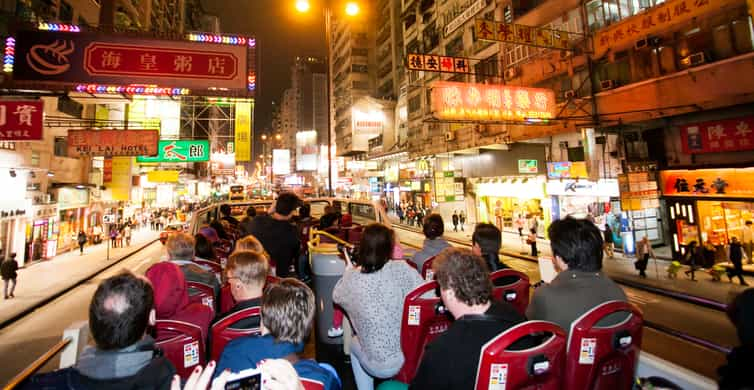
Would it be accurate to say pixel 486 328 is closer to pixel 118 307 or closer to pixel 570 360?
pixel 570 360

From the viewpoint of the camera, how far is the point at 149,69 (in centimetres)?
880

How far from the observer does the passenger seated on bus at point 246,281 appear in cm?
291

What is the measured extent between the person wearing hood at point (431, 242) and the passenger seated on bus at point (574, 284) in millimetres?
2374

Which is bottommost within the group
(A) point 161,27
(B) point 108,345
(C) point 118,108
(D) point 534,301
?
(D) point 534,301

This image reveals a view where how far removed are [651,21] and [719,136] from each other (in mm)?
5139

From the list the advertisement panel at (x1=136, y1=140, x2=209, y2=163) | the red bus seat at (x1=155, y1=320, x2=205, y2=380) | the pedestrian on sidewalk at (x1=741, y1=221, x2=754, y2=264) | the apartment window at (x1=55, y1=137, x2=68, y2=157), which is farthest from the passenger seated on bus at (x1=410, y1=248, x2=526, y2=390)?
the apartment window at (x1=55, y1=137, x2=68, y2=157)

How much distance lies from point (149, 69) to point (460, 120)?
10455 millimetres

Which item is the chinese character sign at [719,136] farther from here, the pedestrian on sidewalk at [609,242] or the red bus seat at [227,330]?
the red bus seat at [227,330]

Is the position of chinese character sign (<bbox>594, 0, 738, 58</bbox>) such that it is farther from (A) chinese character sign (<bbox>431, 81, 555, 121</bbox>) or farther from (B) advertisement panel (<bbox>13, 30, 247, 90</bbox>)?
(B) advertisement panel (<bbox>13, 30, 247, 90</bbox>)

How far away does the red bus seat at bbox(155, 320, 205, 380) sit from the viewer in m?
2.83

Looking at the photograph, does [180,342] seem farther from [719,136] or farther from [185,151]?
[719,136]

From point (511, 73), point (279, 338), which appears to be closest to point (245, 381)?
point (279, 338)

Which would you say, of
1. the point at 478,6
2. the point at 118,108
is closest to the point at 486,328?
the point at 478,6

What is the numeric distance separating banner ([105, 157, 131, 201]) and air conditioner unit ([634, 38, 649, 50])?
2871 centimetres
